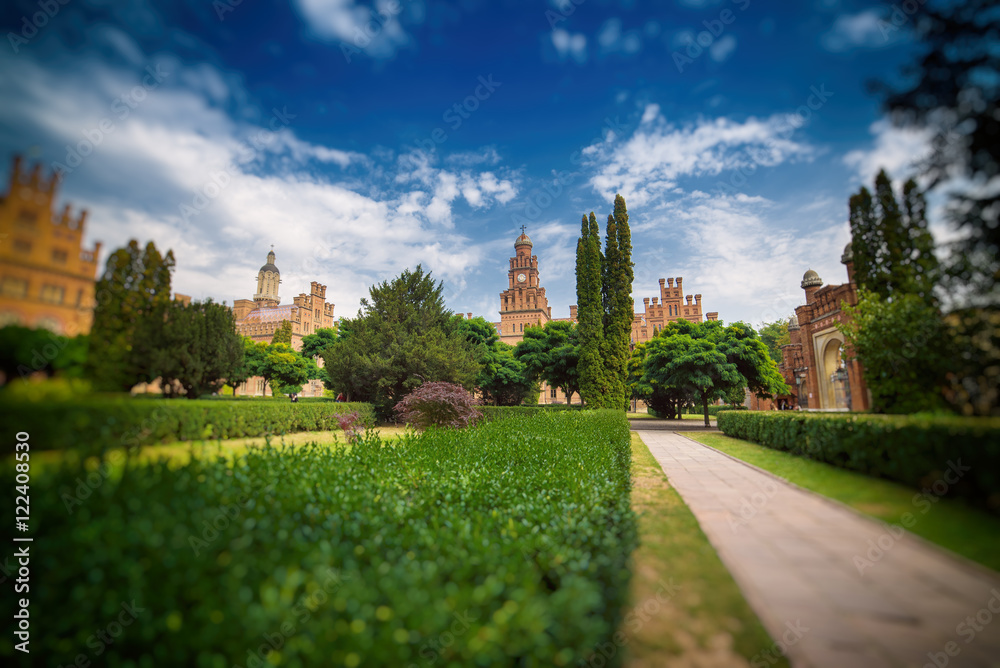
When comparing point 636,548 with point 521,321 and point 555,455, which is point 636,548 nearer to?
point 555,455

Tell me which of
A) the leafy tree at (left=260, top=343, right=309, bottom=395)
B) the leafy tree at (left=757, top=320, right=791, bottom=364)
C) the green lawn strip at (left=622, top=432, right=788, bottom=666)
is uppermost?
the leafy tree at (left=757, top=320, right=791, bottom=364)

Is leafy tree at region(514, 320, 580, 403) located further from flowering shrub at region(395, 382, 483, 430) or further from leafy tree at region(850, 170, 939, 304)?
leafy tree at region(850, 170, 939, 304)

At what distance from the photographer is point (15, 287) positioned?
2695 millimetres

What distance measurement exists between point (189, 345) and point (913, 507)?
8270 mm

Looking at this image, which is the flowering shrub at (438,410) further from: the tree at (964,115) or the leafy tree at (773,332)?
the leafy tree at (773,332)

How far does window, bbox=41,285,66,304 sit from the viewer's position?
2.90m

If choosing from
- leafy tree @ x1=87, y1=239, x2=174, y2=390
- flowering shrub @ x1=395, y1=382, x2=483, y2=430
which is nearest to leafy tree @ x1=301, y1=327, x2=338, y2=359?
flowering shrub @ x1=395, y1=382, x2=483, y2=430

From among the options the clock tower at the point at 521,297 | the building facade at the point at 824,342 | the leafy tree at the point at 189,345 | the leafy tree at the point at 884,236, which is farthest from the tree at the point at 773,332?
the leafy tree at the point at 189,345

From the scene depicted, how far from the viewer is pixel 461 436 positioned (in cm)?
846

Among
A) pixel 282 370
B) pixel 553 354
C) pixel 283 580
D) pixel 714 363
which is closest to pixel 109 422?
pixel 283 580

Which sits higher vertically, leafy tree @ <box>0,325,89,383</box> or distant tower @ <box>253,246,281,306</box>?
distant tower @ <box>253,246,281,306</box>

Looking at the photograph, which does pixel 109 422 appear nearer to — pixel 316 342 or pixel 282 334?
pixel 282 334

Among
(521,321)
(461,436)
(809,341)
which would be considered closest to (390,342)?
(461,436)

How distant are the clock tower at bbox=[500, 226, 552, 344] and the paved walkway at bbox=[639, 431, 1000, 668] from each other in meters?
57.8
